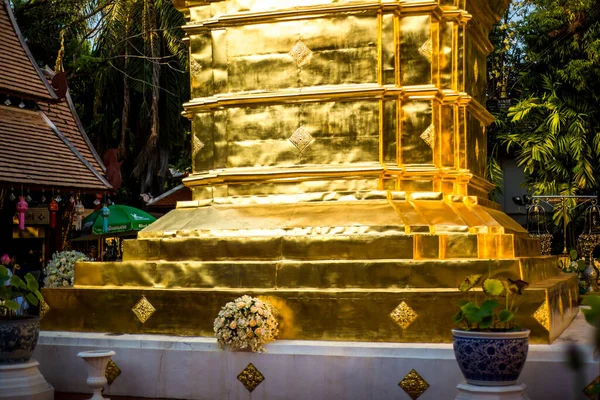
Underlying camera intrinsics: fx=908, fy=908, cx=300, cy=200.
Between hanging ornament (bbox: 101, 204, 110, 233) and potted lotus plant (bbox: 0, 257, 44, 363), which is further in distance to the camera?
hanging ornament (bbox: 101, 204, 110, 233)

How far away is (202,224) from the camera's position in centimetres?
943

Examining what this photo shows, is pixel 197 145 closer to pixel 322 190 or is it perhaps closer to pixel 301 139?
pixel 301 139

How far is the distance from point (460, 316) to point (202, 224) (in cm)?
329

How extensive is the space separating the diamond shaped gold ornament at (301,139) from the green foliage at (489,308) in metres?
2.47

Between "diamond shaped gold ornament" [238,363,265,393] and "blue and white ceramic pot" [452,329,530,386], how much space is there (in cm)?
208

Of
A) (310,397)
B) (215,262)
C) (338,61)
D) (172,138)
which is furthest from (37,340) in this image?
(172,138)

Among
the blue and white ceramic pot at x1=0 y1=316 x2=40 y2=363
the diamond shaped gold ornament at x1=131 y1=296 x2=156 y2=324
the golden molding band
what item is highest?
the golden molding band

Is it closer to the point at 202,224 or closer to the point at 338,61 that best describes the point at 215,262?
the point at 202,224

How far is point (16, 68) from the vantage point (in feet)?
61.1

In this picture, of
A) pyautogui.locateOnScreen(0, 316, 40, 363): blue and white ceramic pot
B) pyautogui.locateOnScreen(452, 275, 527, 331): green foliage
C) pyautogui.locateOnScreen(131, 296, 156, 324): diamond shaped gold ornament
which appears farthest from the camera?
pyautogui.locateOnScreen(131, 296, 156, 324): diamond shaped gold ornament

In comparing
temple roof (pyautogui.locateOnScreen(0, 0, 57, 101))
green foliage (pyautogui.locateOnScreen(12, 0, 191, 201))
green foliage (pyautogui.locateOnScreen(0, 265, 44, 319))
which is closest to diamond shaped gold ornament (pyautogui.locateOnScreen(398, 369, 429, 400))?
green foliage (pyautogui.locateOnScreen(0, 265, 44, 319))

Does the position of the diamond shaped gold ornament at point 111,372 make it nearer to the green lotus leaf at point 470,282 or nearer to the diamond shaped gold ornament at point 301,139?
the diamond shaped gold ornament at point 301,139

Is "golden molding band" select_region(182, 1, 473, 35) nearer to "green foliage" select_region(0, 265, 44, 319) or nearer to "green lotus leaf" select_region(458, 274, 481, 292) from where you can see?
"green lotus leaf" select_region(458, 274, 481, 292)

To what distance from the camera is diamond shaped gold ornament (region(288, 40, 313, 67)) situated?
31.3 ft
